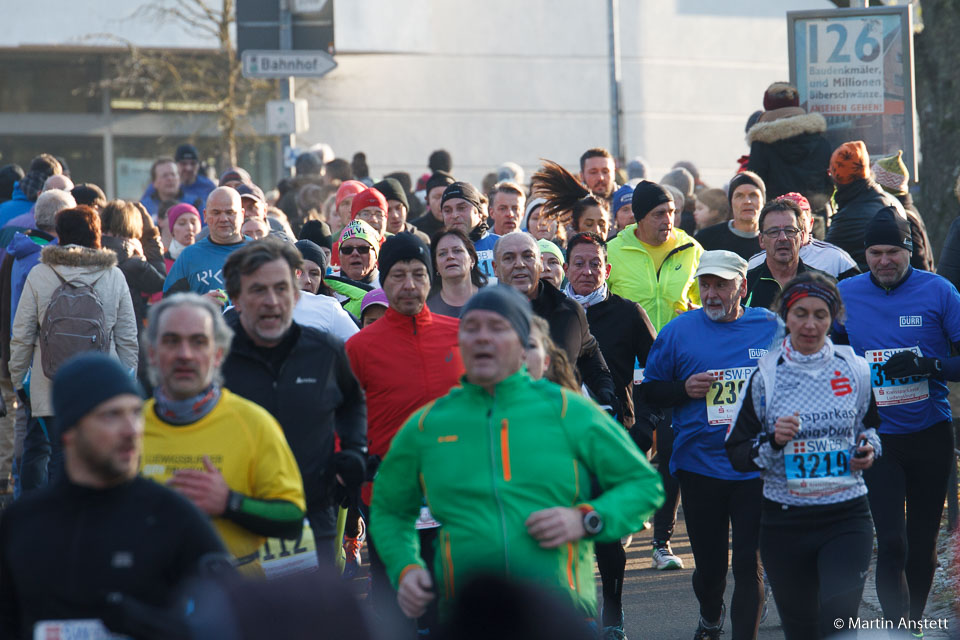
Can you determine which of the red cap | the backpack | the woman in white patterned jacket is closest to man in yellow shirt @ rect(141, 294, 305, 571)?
the woman in white patterned jacket

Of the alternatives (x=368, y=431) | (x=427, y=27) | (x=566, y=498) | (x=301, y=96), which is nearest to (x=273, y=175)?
(x=301, y=96)

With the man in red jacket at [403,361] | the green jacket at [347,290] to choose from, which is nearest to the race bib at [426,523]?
the man in red jacket at [403,361]

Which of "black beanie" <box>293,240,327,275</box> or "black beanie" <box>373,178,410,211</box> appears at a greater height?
"black beanie" <box>373,178,410,211</box>

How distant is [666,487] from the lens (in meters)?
9.52

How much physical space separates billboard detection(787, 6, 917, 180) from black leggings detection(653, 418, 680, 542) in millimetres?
4183

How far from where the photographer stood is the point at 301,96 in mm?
26953

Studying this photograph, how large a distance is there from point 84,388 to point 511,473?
4.63 feet

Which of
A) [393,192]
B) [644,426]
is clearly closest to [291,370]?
[644,426]

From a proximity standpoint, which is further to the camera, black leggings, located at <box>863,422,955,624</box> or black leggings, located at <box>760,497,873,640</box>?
black leggings, located at <box>863,422,955,624</box>

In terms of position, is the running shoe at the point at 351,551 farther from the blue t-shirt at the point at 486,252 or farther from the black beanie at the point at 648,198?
the black beanie at the point at 648,198

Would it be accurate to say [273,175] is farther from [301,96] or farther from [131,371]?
[131,371]

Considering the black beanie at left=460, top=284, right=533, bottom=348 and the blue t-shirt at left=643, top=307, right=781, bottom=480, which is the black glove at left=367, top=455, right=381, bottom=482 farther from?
the blue t-shirt at left=643, top=307, right=781, bottom=480

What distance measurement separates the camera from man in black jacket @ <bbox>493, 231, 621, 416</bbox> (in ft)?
24.3

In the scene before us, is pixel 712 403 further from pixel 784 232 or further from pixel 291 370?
pixel 291 370
